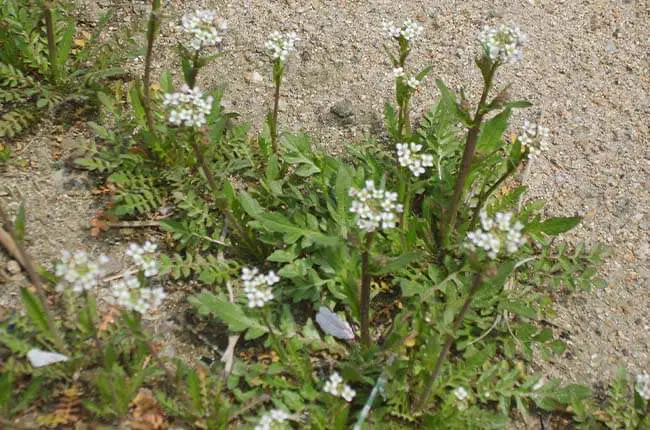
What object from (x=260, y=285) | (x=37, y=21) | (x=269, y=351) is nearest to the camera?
(x=260, y=285)

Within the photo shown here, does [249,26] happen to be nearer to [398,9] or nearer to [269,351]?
[398,9]

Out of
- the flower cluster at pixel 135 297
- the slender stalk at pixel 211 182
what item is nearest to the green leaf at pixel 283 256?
the slender stalk at pixel 211 182

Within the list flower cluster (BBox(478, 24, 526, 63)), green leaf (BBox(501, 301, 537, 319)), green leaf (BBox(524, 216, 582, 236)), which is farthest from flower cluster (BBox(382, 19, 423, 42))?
green leaf (BBox(501, 301, 537, 319))

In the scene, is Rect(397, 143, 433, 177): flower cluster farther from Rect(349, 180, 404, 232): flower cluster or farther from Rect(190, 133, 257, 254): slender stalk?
Rect(190, 133, 257, 254): slender stalk

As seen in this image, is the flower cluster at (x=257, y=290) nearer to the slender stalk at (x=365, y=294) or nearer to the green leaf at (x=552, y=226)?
the slender stalk at (x=365, y=294)

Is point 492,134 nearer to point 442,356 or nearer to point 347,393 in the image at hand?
point 442,356

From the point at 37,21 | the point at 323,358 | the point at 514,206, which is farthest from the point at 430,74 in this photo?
the point at 37,21
